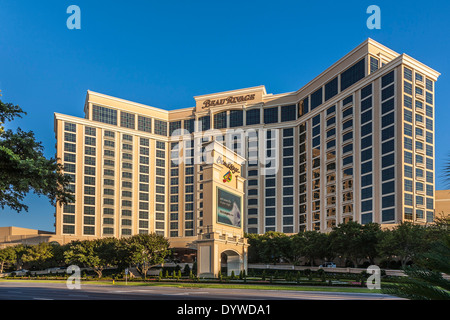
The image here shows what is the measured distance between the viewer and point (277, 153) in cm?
12962

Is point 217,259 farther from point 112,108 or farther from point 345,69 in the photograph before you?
point 112,108

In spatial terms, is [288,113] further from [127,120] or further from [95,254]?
[95,254]

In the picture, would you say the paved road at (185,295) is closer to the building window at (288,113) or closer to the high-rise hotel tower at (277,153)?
the high-rise hotel tower at (277,153)

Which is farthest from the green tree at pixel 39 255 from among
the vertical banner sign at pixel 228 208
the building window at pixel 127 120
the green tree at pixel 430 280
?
the green tree at pixel 430 280

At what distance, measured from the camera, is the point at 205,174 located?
6988 cm

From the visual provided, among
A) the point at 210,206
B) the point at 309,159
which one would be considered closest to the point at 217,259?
the point at 210,206

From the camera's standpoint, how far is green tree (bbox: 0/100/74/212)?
16.2 metres

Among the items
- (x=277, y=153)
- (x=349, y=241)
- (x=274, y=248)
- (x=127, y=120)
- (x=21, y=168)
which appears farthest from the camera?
(x=127, y=120)

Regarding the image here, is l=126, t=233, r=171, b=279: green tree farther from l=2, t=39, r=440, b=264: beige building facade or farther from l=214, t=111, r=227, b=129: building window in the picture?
l=214, t=111, r=227, b=129: building window

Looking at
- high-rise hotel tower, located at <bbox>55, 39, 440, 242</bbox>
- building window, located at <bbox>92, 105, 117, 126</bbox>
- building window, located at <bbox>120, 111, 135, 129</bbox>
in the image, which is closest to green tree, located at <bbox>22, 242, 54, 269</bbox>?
high-rise hotel tower, located at <bbox>55, 39, 440, 242</bbox>

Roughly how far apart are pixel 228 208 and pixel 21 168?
5702 centimetres

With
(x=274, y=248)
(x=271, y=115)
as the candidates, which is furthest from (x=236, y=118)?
(x=274, y=248)

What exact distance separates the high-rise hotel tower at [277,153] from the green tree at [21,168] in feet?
270
